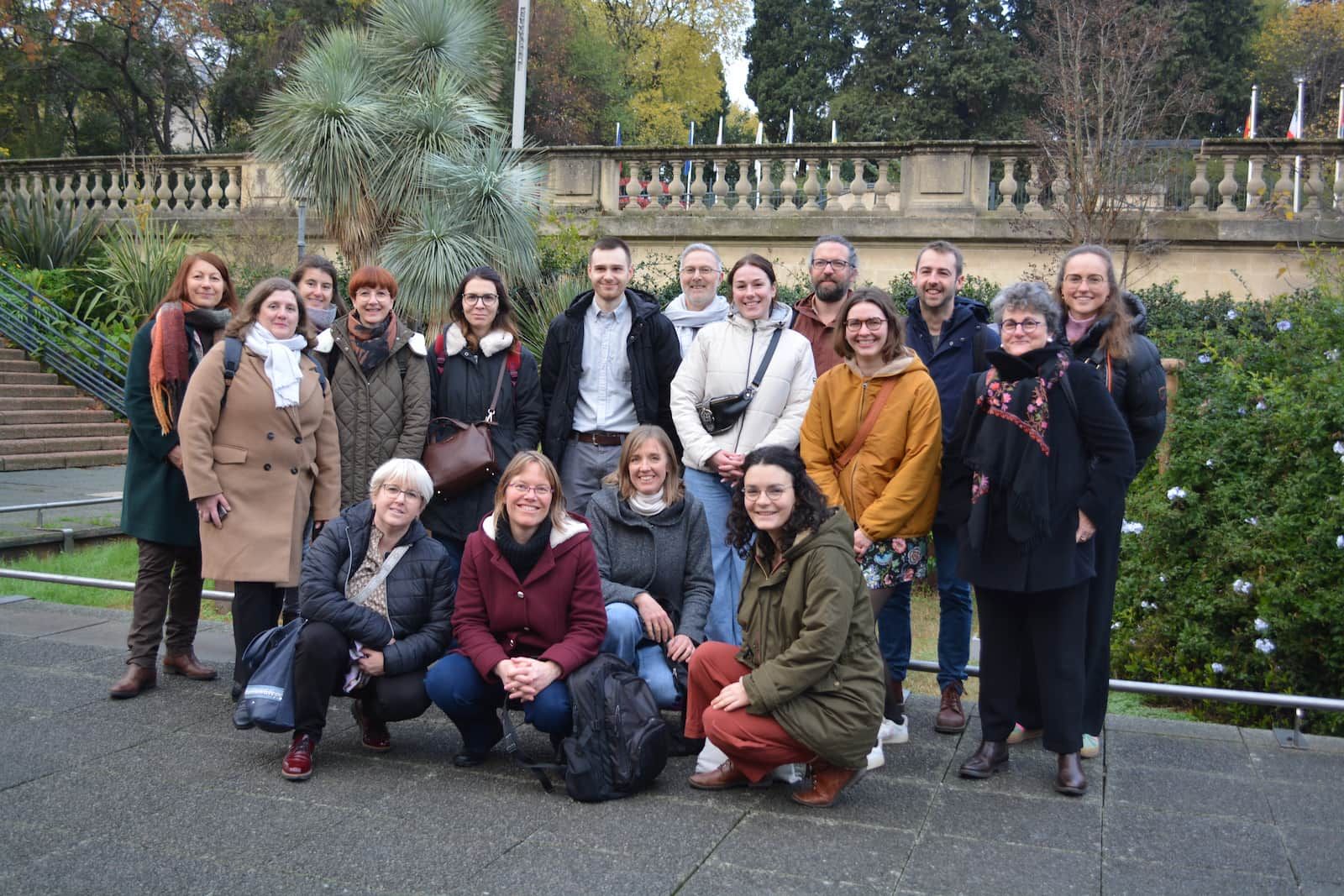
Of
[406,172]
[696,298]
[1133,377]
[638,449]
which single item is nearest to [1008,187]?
[406,172]

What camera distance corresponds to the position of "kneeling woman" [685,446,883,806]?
4.05 m

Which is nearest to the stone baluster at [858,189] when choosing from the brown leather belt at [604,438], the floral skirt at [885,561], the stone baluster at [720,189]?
the stone baluster at [720,189]

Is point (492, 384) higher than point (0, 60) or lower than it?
lower

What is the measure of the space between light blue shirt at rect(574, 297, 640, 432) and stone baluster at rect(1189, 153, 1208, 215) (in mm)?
10982

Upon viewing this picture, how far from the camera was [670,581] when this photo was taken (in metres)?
4.92

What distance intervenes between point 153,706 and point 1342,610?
5288mm

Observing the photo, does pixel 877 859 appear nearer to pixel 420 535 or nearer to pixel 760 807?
pixel 760 807

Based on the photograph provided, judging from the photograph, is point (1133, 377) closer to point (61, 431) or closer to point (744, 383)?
point (744, 383)


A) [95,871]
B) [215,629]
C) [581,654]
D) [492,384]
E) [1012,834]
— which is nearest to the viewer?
[95,871]

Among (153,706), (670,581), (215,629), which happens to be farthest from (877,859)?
(215,629)

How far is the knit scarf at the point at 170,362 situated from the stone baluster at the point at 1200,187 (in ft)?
41.0

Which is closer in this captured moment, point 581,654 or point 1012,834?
point 1012,834

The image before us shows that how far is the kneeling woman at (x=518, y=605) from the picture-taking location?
443cm

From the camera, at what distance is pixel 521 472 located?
4.50 m
